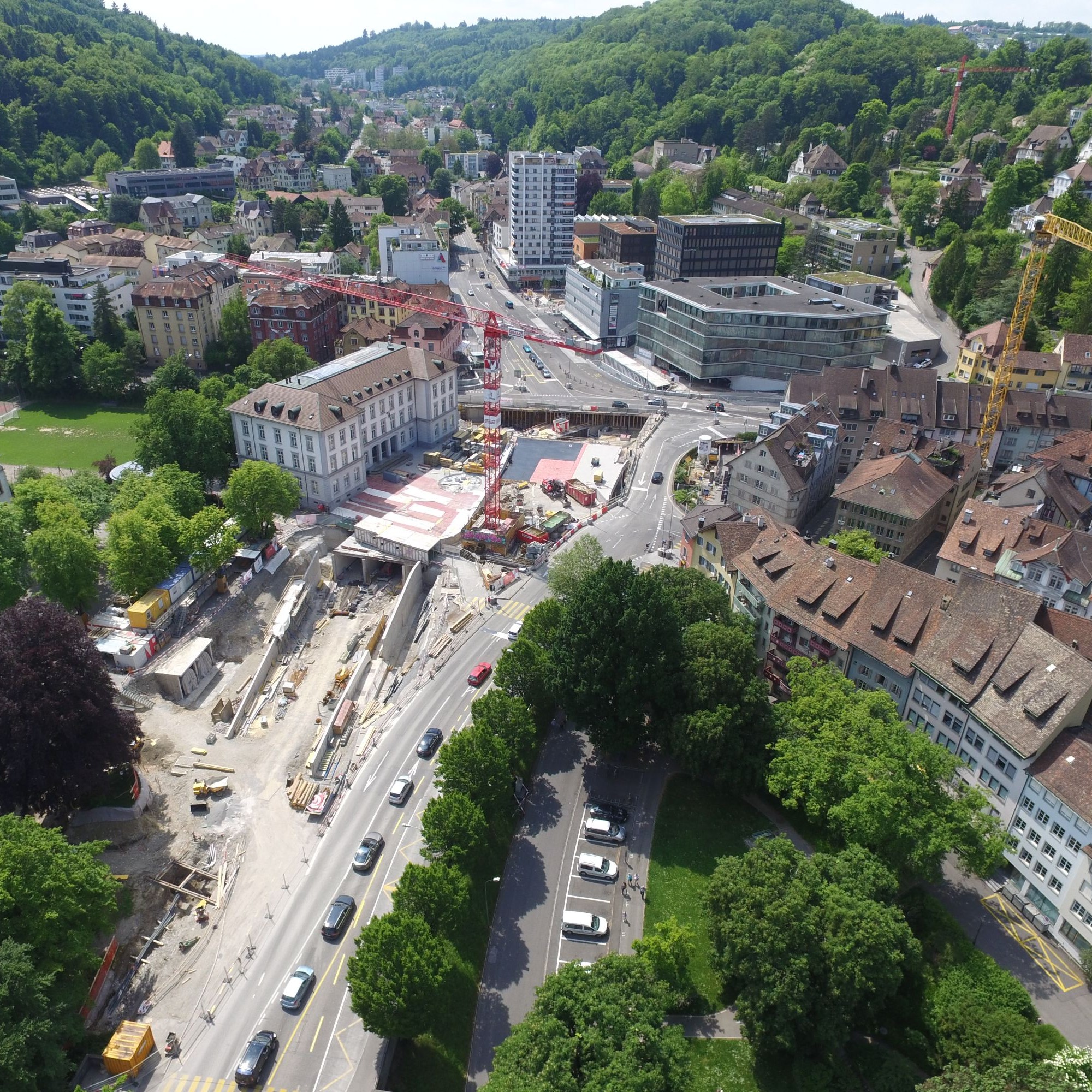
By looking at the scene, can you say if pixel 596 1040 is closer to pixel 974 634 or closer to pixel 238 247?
pixel 974 634

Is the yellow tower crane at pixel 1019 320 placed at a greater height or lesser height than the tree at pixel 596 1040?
greater

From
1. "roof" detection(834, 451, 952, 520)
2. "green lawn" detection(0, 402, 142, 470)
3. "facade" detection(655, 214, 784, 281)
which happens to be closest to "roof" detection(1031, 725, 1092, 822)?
"roof" detection(834, 451, 952, 520)

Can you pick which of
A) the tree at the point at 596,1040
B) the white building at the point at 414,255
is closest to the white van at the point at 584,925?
the tree at the point at 596,1040

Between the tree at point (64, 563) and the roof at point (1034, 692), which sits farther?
the tree at point (64, 563)

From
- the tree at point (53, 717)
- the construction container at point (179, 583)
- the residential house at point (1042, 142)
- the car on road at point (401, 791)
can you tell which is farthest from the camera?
the residential house at point (1042, 142)

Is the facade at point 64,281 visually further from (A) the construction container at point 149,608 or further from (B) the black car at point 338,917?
(B) the black car at point 338,917

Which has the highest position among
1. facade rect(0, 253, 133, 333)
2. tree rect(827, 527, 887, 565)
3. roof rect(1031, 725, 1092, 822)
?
facade rect(0, 253, 133, 333)

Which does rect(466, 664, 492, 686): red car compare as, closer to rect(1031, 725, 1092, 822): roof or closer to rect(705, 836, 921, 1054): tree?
rect(705, 836, 921, 1054): tree
